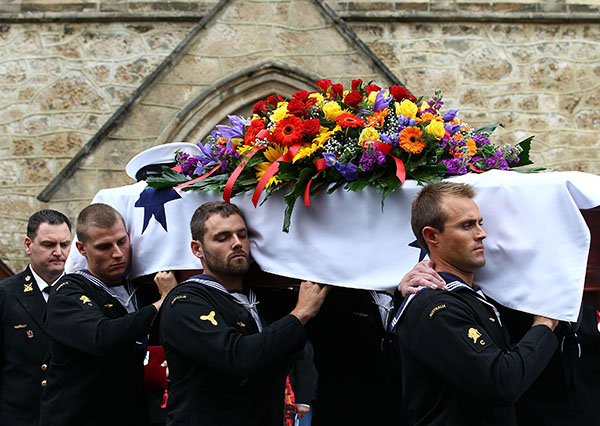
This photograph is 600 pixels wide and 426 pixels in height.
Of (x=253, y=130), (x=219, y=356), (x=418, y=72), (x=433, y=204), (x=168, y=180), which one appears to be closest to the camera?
(x=433, y=204)

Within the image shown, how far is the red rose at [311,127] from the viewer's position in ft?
10.3

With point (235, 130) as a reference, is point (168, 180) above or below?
below

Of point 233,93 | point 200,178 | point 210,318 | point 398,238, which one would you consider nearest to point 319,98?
point 200,178

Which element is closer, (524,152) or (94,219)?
(524,152)

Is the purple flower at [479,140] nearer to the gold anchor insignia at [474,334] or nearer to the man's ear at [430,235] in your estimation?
the man's ear at [430,235]

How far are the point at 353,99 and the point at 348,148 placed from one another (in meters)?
0.36

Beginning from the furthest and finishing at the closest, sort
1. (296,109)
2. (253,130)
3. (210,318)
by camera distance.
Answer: (253,130) < (296,109) < (210,318)

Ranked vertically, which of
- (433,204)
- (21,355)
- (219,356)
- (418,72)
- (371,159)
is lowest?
(21,355)

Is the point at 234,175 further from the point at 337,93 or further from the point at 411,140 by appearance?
the point at 411,140

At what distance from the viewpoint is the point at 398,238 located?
3.06 metres

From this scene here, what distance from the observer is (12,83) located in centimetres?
868

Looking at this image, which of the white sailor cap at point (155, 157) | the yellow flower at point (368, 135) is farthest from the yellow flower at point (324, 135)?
the white sailor cap at point (155, 157)

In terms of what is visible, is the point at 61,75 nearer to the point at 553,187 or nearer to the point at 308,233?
the point at 308,233

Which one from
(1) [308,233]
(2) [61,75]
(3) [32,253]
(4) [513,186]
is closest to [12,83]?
(2) [61,75]
